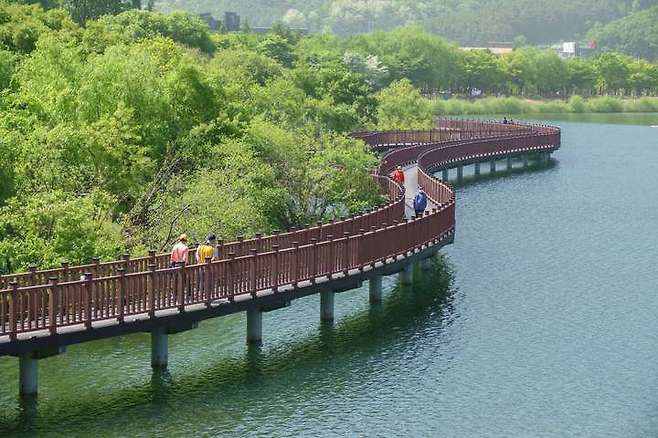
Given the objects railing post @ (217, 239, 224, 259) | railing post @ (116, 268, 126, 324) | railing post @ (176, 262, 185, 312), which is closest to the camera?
railing post @ (116, 268, 126, 324)

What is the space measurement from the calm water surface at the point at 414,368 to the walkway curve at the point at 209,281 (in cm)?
172

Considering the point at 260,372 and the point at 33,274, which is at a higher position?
the point at 33,274

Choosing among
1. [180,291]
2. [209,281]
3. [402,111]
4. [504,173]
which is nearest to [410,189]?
[504,173]

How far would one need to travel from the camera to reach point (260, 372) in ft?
128

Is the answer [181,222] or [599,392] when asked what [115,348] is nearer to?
[181,222]

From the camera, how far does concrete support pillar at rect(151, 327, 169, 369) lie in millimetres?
37969

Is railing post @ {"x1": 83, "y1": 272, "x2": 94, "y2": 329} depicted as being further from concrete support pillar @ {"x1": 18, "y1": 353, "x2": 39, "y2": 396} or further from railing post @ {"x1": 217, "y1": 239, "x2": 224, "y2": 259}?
railing post @ {"x1": 217, "y1": 239, "x2": 224, "y2": 259}

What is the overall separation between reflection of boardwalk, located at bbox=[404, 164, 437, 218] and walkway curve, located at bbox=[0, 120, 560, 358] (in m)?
3.91

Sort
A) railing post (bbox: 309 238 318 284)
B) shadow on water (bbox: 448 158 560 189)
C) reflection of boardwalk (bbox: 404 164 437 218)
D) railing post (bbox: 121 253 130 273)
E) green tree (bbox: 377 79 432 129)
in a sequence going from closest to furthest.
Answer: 1. railing post (bbox: 121 253 130 273)
2. railing post (bbox: 309 238 318 284)
3. reflection of boardwalk (bbox: 404 164 437 218)
4. shadow on water (bbox: 448 158 560 189)
5. green tree (bbox: 377 79 432 129)

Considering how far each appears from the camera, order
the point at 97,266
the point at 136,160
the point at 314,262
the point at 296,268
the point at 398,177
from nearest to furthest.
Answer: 1. the point at 97,266
2. the point at 296,268
3. the point at 314,262
4. the point at 136,160
5. the point at 398,177

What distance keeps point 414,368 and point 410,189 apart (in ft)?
97.4

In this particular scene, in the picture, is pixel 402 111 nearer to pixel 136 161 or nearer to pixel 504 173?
pixel 504 173

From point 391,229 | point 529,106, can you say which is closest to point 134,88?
point 391,229

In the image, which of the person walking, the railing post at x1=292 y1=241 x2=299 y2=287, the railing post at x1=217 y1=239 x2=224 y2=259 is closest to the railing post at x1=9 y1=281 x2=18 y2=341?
the railing post at x1=217 y1=239 x2=224 y2=259
